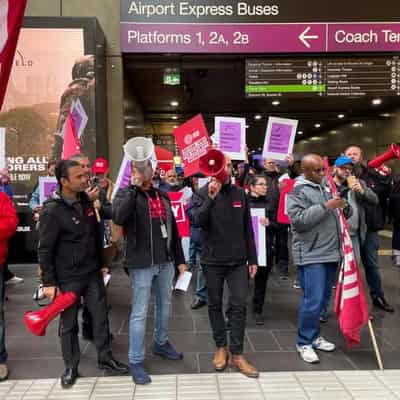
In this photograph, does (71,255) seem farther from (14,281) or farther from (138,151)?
(14,281)

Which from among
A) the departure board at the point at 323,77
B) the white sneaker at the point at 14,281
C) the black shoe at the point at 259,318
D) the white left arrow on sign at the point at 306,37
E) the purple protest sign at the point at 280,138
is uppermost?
the white left arrow on sign at the point at 306,37

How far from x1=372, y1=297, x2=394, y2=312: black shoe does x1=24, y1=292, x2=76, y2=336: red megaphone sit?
3.83 m

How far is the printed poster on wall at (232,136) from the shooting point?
17.9 feet

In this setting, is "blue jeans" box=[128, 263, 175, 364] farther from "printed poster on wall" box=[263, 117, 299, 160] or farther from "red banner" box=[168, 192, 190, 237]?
"printed poster on wall" box=[263, 117, 299, 160]

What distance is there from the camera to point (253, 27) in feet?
26.5

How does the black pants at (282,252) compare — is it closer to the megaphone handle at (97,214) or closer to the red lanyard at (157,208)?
the red lanyard at (157,208)

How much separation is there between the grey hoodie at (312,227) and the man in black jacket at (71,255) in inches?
69.7

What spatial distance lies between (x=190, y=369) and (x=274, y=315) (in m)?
1.78

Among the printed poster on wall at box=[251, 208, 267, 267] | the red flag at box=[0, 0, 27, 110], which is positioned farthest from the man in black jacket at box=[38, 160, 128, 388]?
the printed poster on wall at box=[251, 208, 267, 267]

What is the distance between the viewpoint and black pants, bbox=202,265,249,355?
145 inches

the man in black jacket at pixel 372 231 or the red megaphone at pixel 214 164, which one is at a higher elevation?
the red megaphone at pixel 214 164

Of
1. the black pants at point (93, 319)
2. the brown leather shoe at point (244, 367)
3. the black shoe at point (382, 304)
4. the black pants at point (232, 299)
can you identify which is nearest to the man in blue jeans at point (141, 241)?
the black pants at point (93, 319)

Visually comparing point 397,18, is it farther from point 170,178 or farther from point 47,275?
point 47,275

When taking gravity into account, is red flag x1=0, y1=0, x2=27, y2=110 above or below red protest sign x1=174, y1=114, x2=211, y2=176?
above
